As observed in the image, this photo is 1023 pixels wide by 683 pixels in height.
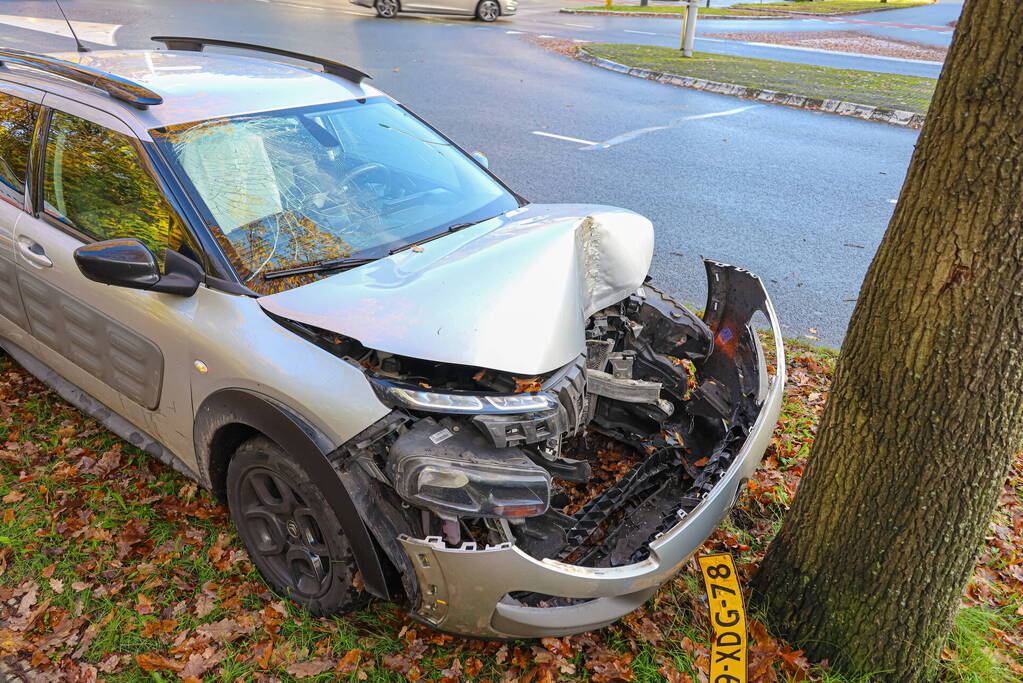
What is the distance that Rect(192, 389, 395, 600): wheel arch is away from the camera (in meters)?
2.37

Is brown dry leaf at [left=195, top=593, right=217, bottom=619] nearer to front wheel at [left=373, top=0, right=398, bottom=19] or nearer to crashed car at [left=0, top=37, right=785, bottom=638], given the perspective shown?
crashed car at [left=0, top=37, right=785, bottom=638]

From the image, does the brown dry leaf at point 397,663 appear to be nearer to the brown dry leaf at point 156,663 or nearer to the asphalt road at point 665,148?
the brown dry leaf at point 156,663

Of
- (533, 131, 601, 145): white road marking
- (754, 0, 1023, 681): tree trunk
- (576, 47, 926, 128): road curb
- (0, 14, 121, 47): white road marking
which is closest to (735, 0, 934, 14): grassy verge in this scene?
(576, 47, 926, 128): road curb

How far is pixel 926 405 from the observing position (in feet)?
7.46

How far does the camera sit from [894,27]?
24.0 metres

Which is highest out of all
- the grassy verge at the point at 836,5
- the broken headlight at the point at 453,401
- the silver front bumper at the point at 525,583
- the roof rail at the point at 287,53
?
the grassy verge at the point at 836,5

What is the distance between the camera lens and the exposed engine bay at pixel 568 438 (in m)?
2.28

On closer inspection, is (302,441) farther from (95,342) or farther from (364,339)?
(95,342)

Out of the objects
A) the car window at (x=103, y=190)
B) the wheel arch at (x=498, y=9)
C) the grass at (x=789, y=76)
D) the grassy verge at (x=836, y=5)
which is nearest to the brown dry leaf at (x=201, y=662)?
the car window at (x=103, y=190)

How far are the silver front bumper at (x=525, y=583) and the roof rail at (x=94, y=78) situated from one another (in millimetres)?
2139

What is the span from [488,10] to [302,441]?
2004 centimetres

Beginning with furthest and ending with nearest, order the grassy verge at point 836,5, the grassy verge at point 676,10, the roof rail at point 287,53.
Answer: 1. the grassy verge at point 836,5
2. the grassy verge at point 676,10
3. the roof rail at point 287,53

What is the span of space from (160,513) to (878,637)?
10.2 feet

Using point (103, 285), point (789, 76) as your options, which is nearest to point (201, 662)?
point (103, 285)
